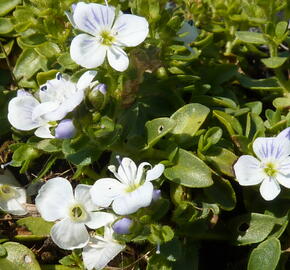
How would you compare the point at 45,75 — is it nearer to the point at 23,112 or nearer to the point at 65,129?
the point at 23,112

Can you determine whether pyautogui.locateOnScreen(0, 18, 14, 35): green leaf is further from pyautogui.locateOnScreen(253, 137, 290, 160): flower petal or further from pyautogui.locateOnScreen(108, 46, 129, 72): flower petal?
pyautogui.locateOnScreen(253, 137, 290, 160): flower petal

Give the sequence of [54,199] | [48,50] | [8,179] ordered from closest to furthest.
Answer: [54,199], [8,179], [48,50]

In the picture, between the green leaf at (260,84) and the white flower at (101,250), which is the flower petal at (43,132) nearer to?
the white flower at (101,250)

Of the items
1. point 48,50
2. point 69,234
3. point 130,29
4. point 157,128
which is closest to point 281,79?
point 157,128

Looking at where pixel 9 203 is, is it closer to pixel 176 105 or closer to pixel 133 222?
pixel 133 222

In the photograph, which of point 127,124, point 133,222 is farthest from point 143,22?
point 133,222

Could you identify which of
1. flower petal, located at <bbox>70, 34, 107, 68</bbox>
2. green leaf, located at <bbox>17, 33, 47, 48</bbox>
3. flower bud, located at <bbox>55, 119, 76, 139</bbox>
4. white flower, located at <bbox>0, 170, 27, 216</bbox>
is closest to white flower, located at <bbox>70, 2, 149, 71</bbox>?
flower petal, located at <bbox>70, 34, 107, 68</bbox>
